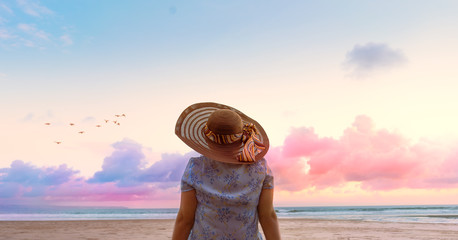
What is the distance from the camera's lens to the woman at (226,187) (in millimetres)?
1891

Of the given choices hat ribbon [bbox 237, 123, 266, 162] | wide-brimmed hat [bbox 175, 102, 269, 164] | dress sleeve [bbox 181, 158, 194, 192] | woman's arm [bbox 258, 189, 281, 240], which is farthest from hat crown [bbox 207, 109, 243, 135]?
woman's arm [bbox 258, 189, 281, 240]

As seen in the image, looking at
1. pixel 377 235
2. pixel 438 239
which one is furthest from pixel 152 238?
pixel 438 239

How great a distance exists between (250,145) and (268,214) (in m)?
0.38

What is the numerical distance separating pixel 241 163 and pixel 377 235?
9.59 m

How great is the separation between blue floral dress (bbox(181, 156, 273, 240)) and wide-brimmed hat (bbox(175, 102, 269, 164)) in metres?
0.06

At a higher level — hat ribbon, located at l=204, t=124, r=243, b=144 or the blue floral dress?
hat ribbon, located at l=204, t=124, r=243, b=144

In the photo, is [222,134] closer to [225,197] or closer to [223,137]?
[223,137]

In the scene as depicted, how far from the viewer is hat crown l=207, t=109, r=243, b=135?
6.28 ft

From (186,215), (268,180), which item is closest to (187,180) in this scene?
(186,215)

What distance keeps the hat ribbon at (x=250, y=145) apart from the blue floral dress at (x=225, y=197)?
0.05 m

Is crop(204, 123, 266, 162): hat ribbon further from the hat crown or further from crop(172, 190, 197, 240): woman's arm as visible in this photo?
crop(172, 190, 197, 240): woman's arm

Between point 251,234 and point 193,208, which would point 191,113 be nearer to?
point 193,208

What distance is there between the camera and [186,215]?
1.97 metres

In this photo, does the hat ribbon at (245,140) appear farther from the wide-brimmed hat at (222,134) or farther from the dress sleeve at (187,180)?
the dress sleeve at (187,180)
